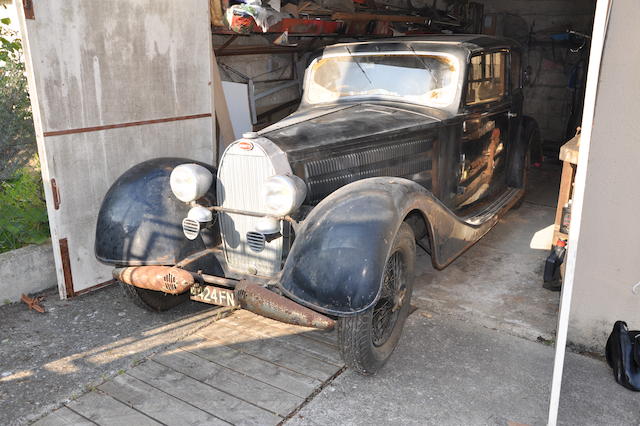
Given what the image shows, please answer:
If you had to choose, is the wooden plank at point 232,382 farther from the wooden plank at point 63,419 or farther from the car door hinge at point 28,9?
the car door hinge at point 28,9

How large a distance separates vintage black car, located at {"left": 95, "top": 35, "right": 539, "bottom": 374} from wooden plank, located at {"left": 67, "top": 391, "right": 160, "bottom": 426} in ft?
2.06

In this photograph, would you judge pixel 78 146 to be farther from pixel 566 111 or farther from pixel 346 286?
pixel 566 111

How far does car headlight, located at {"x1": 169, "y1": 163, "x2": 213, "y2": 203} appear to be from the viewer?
3152 mm

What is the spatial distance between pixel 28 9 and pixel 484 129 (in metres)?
3.65

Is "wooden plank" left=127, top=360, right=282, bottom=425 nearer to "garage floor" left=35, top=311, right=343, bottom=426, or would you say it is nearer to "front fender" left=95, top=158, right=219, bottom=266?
"garage floor" left=35, top=311, right=343, bottom=426

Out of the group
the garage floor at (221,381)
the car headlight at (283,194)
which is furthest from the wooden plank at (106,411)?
the car headlight at (283,194)

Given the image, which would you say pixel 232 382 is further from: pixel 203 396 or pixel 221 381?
pixel 203 396

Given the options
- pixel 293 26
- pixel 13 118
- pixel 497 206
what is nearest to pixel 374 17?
pixel 293 26

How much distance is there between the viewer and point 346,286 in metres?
2.48

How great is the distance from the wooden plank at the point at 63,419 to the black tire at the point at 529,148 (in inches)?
185

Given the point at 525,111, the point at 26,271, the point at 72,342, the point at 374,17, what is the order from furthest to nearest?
the point at 525,111
the point at 374,17
the point at 26,271
the point at 72,342

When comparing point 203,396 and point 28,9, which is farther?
point 28,9

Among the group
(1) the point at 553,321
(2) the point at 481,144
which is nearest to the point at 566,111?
(2) the point at 481,144

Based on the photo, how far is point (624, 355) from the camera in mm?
2885
